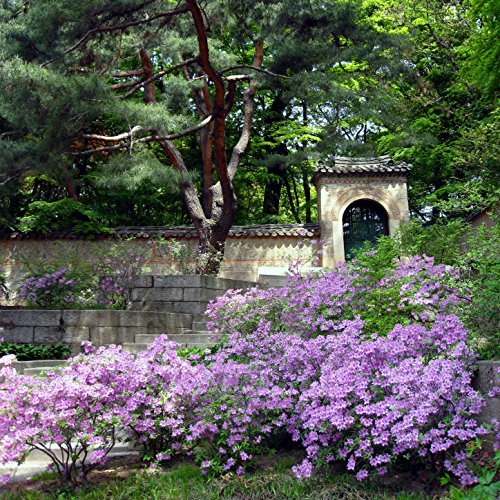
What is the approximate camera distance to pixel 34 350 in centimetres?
795

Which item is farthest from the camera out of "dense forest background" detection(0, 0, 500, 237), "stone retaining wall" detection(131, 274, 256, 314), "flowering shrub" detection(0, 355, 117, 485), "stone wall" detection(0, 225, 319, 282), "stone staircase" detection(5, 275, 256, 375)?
"stone wall" detection(0, 225, 319, 282)

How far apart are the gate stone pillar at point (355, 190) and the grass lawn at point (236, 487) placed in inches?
542

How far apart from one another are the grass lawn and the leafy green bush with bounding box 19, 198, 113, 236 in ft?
43.6

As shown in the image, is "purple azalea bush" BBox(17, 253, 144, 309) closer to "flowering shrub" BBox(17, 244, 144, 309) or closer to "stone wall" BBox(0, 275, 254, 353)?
"flowering shrub" BBox(17, 244, 144, 309)

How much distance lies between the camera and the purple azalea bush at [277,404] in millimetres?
3223

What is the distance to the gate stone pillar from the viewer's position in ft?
56.2

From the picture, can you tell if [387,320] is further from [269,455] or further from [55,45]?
[55,45]

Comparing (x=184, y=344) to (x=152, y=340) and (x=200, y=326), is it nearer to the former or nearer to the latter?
(x=152, y=340)

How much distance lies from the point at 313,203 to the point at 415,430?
2081 cm

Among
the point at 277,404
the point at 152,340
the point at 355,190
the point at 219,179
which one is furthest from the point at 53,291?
the point at 355,190

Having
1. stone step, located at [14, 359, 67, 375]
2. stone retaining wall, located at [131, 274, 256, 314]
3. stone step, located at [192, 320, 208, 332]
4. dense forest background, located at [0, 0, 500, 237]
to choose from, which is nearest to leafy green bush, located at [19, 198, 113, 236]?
dense forest background, located at [0, 0, 500, 237]

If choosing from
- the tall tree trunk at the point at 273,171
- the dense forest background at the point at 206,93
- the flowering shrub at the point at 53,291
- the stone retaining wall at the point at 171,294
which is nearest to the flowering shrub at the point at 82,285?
the flowering shrub at the point at 53,291

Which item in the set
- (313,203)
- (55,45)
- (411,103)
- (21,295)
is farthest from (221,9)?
(313,203)

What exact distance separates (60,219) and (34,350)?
953cm
